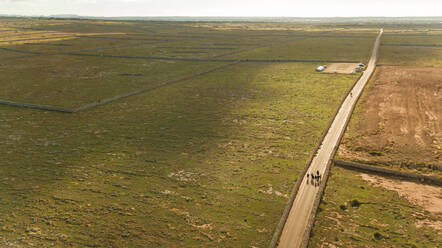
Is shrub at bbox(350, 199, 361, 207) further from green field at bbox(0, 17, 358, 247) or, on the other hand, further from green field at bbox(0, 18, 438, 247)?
green field at bbox(0, 17, 358, 247)

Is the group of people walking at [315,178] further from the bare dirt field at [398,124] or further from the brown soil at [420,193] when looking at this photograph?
the bare dirt field at [398,124]

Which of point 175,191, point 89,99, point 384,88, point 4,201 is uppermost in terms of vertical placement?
point 384,88

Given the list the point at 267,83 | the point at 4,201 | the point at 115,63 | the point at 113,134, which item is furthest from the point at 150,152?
the point at 115,63

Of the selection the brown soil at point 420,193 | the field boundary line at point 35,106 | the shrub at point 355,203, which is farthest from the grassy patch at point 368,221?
the field boundary line at point 35,106

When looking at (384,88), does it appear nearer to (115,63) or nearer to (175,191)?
(175,191)

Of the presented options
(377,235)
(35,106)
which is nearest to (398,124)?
(377,235)
